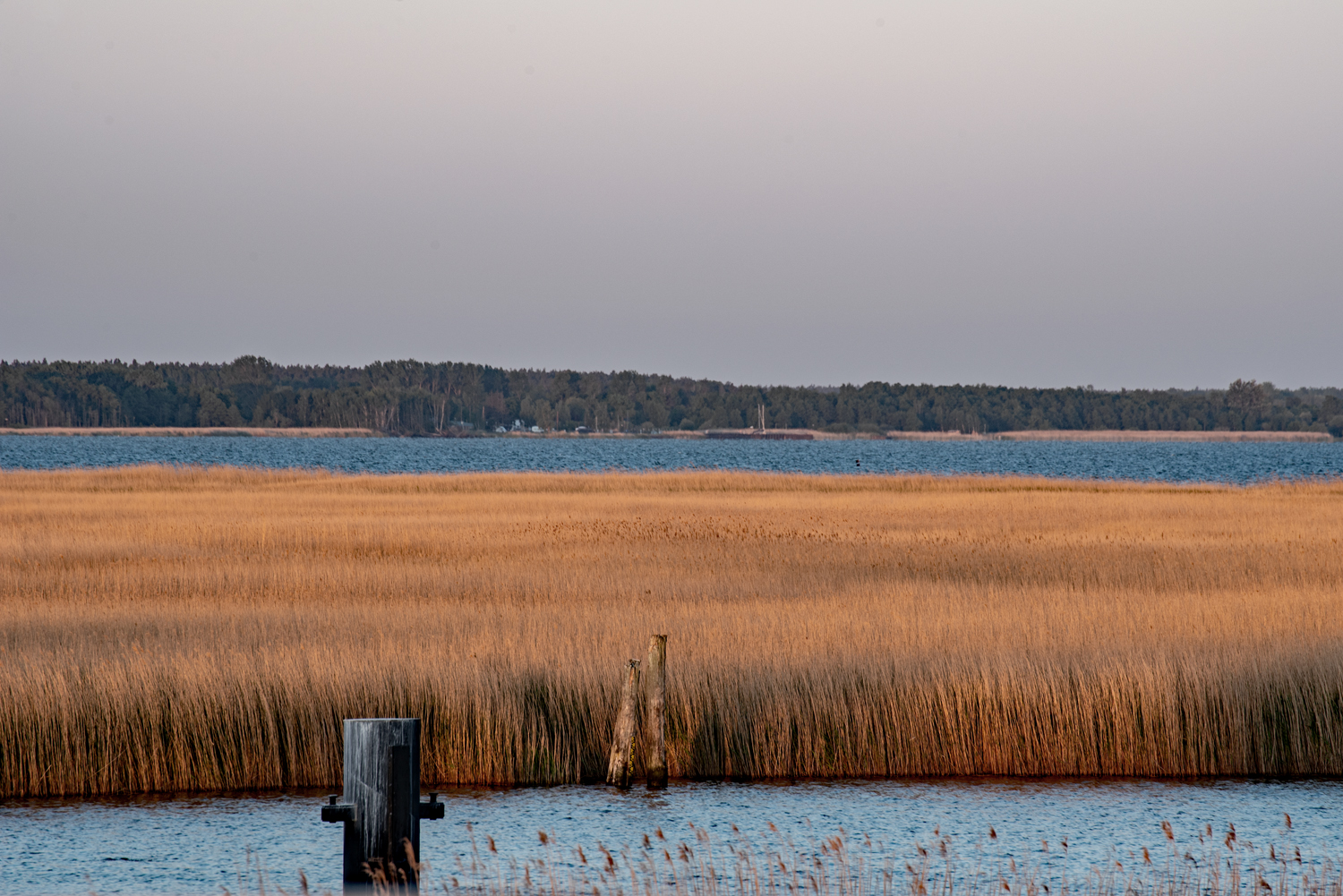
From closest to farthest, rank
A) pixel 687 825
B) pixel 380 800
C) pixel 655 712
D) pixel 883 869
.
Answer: pixel 380 800 < pixel 883 869 < pixel 687 825 < pixel 655 712

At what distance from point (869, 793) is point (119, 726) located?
624 cm

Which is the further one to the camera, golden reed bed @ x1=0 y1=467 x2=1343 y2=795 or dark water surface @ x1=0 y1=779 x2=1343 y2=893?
golden reed bed @ x1=0 y1=467 x2=1343 y2=795

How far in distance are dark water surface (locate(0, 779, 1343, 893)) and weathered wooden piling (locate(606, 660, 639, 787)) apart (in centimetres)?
19

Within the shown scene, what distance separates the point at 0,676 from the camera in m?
11.4

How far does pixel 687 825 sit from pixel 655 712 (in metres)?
1.15

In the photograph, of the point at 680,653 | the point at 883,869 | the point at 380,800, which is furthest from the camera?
the point at 680,653

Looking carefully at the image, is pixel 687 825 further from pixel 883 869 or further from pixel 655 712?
pixel 883 869

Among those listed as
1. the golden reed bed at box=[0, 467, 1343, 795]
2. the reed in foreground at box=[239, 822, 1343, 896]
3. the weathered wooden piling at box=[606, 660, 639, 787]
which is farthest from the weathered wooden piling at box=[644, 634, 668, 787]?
the reed in foreground at box=[239, 822, 1343, 896]

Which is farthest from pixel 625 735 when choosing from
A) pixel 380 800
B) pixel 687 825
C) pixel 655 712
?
pixel 380 800

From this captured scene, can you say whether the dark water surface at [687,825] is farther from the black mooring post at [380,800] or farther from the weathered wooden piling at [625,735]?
the black mooring post at [380,800]

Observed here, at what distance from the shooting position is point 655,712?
1056cm

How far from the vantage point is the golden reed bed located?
36.3 feet

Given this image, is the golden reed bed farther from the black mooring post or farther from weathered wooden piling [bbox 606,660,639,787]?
the black mooring post

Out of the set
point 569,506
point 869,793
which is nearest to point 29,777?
point 869,793
